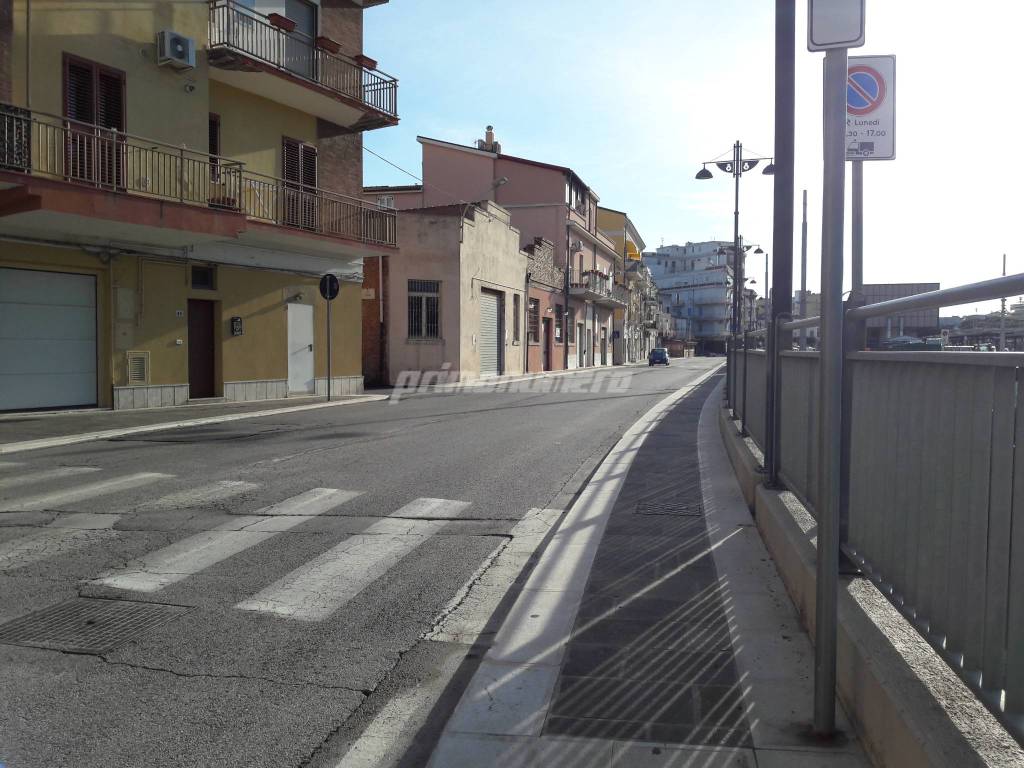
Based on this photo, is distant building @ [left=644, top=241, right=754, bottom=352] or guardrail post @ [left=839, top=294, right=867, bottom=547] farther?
distant building @ [left=644, top=241, right=754, bottom=352]

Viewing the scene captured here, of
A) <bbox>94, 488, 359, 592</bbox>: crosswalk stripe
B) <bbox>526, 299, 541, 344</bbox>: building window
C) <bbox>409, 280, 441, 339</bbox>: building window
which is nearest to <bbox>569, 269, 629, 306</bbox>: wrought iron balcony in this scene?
<bbox>526, 299, 541, 344</bbox>: building window

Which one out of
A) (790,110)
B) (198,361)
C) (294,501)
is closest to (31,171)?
(198,361)

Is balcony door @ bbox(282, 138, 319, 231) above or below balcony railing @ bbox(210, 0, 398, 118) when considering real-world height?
below

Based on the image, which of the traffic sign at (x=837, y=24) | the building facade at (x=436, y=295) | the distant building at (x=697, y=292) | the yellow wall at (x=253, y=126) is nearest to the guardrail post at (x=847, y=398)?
the traffic sign at (x=837, y=24)

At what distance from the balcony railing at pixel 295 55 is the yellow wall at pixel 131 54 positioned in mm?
488

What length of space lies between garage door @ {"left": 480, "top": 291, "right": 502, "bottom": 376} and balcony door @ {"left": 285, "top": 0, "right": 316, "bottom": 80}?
44.4 ft

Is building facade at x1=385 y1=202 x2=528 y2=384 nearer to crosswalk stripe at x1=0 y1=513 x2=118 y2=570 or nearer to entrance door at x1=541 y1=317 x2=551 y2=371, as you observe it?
entrance door at x1=541 y1=317 x2=551 y2=371

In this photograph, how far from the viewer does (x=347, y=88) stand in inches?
A: 869

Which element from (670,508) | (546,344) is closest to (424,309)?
(546,344)

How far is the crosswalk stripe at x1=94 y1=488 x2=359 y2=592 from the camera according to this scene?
5199mm

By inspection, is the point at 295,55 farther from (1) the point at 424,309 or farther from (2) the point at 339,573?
(2) the point at 339,573

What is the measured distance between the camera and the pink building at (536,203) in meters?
42.5

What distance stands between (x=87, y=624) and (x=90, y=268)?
1359 cm

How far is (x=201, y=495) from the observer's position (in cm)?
787
